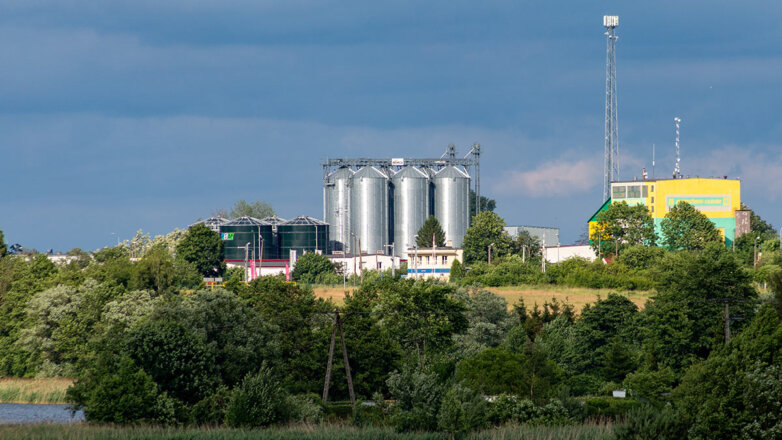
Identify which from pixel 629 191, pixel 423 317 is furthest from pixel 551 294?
pixel 629 191

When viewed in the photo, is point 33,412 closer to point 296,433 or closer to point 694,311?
point 296,433

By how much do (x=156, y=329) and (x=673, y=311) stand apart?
108 feet

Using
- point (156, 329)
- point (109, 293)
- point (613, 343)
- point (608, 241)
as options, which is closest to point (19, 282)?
point (109, 293)

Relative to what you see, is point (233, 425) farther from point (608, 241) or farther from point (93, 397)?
point (608, 241)

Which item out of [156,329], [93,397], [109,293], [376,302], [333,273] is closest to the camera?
[93,397]

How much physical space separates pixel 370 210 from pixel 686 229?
51.6m

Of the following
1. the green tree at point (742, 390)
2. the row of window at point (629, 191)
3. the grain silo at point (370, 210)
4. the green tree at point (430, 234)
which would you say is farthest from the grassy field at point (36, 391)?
the row of window at point (629, 191)

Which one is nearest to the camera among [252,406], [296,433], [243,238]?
[296,433]

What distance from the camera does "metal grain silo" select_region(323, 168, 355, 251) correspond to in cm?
15512

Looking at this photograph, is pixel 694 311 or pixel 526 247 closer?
pixel 694 311

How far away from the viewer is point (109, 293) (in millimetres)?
80000

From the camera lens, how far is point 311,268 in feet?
428

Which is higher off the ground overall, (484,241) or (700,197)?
(700,197)

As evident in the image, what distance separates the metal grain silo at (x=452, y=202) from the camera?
509 feet
